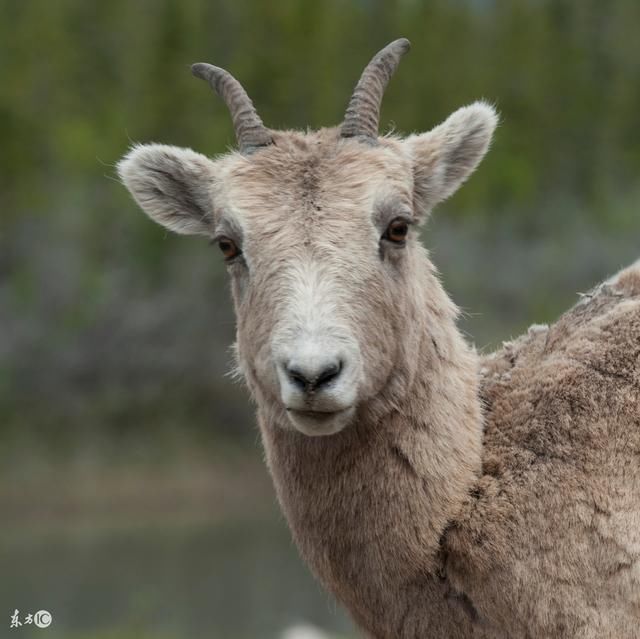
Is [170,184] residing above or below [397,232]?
above

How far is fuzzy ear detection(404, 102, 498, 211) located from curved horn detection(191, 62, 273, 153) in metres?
0.98

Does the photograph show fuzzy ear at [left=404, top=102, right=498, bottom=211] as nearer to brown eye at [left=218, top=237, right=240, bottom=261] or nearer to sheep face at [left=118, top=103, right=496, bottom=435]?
sheep face at [left=118, top=103, right=496, bottom=435]

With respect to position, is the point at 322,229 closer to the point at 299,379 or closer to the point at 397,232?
the point at 397,232

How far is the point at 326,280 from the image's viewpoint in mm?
7395

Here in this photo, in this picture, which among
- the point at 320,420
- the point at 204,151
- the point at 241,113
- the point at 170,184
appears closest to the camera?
the point at 320,420

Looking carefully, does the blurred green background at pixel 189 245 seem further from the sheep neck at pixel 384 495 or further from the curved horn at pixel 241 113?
the curved horn at pixel 241 113

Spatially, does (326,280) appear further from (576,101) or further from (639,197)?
(576,101)

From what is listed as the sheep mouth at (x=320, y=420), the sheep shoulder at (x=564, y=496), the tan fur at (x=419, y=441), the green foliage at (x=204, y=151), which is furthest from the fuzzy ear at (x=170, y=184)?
the green foliage at (x=204, y=151)

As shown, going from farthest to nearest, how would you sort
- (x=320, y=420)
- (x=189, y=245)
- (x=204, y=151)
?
(x=189, y=245) < (x=204, y=151) < (x=320, y=420)

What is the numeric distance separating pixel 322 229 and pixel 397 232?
0.55 meters

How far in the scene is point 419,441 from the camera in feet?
25.9

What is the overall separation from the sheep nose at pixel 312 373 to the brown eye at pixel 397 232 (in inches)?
47.8

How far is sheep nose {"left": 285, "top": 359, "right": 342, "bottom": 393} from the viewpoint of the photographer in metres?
6.79

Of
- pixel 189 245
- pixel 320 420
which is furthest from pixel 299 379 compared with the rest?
pixel 189 245
